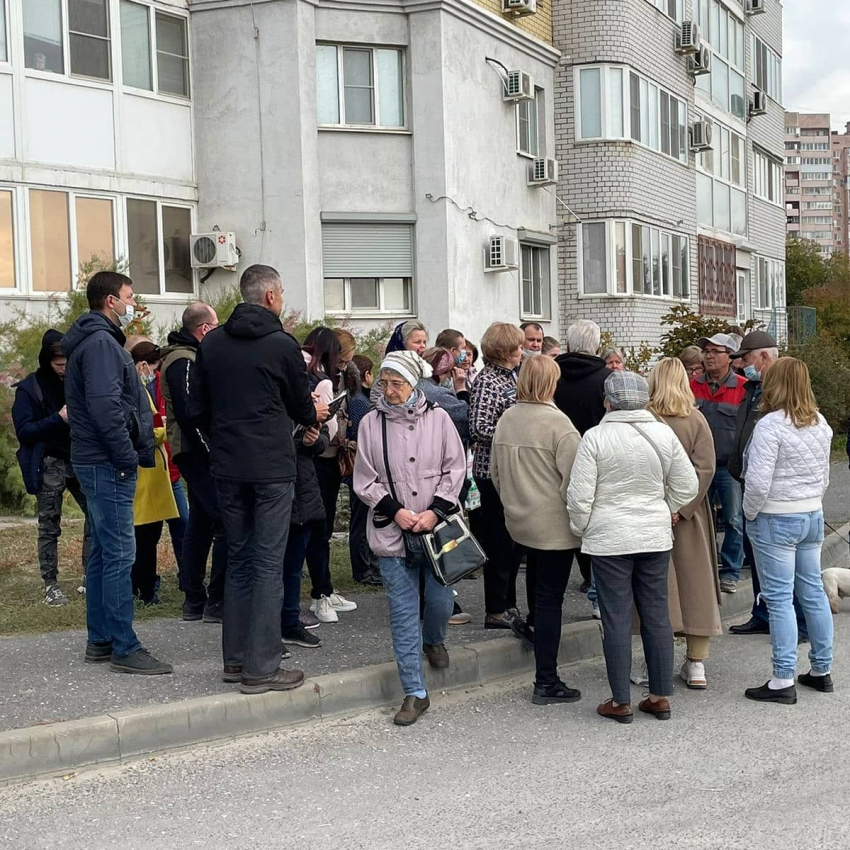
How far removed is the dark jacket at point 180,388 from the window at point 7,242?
11.5 meters

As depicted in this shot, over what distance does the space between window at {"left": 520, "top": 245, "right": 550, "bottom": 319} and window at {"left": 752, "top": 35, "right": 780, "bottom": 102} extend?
42.7 ft

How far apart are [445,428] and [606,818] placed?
7.37ft

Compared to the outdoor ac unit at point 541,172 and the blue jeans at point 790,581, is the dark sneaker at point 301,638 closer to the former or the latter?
the blue jeans at point 790,581

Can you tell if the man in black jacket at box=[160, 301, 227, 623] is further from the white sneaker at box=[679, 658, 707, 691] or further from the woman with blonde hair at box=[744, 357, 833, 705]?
the woman with blonde hair at box=[744, 357, 833, 705]

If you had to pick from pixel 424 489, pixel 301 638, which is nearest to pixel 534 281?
pixel 301 638

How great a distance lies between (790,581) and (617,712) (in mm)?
1297

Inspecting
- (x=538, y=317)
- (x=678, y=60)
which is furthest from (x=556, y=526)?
(x=678, y=60)

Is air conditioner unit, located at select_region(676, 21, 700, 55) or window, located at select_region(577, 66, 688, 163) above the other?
air conditioner unit, located at select_region(676, 21, 700, 55)

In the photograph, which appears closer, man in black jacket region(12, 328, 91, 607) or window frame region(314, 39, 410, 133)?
man in black jacket region(12, 328, 91, 607)

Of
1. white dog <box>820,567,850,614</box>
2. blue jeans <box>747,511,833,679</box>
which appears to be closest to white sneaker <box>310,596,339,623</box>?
blue jeans <box>747,511,833,679</box>

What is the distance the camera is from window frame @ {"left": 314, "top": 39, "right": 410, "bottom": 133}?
20609 millimetres

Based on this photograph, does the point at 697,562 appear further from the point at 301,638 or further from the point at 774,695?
the point at 301,638

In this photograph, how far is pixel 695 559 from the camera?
691 cm

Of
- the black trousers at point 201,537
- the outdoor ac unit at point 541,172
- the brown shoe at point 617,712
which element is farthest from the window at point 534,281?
the brown shoe at point 617,712
